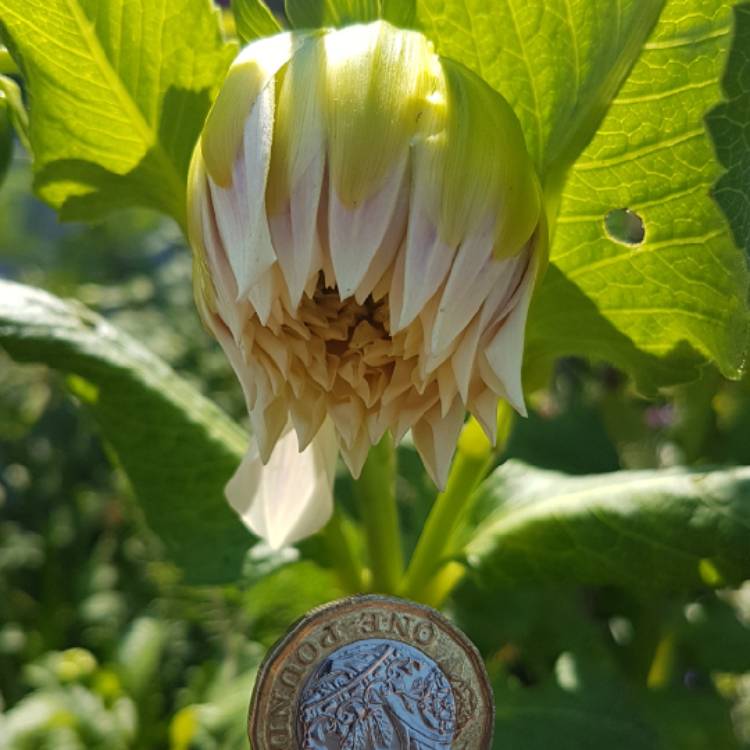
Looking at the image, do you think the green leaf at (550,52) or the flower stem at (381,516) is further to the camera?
the flower stem at (381,516)

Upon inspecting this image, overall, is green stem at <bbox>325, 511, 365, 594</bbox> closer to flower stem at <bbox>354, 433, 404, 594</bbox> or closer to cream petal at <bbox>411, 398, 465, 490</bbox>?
flower stem at <bbox>354, 433, 404, 594</bbox>

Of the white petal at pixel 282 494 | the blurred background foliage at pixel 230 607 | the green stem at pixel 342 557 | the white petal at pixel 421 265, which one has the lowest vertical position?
the blurred background foliage at pixel 230 607

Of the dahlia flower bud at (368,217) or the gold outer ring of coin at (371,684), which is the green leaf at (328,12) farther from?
the gold outer ring of coin at (371,684)

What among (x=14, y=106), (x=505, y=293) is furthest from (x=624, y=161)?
(x=14, y=106)

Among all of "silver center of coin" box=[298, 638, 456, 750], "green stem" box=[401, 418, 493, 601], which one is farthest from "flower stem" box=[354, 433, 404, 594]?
"silver center of coin" box=[298, 638, 456, 750]

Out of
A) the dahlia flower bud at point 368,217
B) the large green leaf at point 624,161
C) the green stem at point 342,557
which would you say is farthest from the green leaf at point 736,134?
the green stem at point 342,557

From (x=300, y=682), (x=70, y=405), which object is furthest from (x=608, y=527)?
(x=70, y=405)
